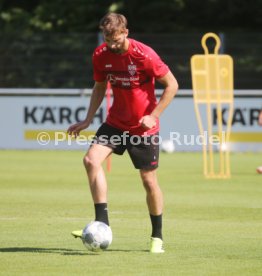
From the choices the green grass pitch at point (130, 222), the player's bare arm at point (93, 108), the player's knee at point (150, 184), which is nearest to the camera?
the green grass pitch at point (130, 222)

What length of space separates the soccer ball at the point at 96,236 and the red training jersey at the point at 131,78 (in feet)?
3.35

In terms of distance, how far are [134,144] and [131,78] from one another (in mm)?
648

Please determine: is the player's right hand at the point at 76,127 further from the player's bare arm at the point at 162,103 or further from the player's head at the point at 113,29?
the player's head at the point at 113,29

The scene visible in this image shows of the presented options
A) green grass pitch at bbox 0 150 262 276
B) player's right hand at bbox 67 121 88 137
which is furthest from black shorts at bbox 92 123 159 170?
green grass pitch at bbox 0 150 262 276

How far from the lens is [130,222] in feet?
39.1

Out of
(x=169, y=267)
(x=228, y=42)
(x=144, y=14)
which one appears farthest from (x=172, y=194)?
(x=144, y=14)

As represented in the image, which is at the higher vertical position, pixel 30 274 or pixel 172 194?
pixel 30 274

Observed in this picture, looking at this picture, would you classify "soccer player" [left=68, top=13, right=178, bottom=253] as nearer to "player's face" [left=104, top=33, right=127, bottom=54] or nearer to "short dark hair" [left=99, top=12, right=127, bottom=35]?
"player's face" [left=104, top=33, right=127, bottom=54]

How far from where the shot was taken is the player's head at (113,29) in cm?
905

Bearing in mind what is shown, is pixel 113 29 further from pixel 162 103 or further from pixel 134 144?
pixel 134 144

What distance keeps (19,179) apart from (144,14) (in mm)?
18631

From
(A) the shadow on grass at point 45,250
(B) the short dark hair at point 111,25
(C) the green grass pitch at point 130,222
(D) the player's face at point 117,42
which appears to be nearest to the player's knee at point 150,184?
(C) the green grass pitch at point 130,222

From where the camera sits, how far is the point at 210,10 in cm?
3606

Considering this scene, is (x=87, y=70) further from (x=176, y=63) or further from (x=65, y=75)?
(x=176, y=63)
